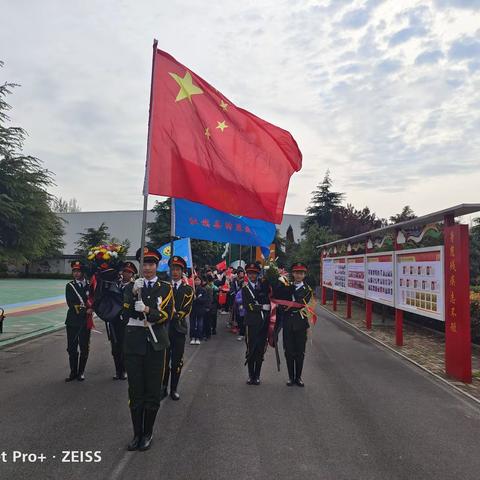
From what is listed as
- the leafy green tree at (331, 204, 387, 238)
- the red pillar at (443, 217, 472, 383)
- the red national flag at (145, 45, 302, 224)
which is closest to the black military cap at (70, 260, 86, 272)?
the red national flag at (145, 45, 302, 224)

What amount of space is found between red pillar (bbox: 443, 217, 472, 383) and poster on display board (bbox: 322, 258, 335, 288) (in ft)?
36.6

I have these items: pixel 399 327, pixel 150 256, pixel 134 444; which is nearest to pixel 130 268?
pixel 150 256

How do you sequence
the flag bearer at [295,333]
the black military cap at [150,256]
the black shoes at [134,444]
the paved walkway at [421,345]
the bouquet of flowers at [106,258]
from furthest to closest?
the paved walkway at [421,345] → the flag bearer at [295,333] → the bouquet of flowers at [106,258] → the black military cap at [150,256] → the black shoes at [134,444]

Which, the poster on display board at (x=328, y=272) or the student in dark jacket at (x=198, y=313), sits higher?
the poster on display board at (x=328, y=272)

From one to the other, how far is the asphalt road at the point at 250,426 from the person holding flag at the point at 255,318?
1.21 feet

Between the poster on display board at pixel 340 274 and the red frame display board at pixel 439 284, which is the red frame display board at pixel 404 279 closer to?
the red frame display board at pixel 439 284

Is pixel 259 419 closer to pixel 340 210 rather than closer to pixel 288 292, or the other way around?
pixel 288 292

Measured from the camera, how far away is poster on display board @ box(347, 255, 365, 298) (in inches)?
541

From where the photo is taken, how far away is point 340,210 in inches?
1492

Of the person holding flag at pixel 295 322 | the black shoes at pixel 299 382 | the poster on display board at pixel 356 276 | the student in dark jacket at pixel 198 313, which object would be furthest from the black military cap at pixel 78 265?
the poster on display board at pixel 356 276

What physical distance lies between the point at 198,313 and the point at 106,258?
13.0 ft

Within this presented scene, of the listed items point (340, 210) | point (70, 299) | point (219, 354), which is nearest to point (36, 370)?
point (70, 299)

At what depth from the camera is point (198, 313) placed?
995 cm

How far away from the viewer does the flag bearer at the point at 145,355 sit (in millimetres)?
4082
